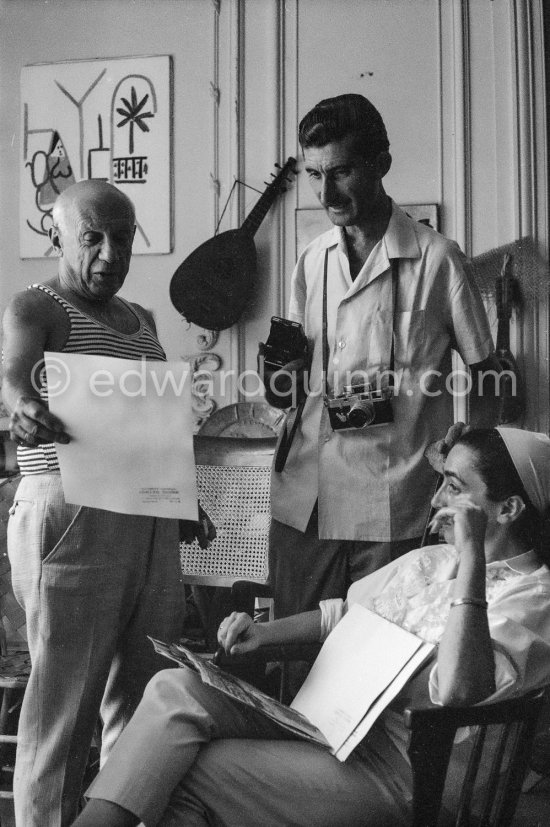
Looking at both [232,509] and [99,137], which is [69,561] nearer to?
[232,509]

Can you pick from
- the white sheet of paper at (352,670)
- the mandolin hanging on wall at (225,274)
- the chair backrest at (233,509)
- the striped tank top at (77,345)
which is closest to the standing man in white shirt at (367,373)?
the white sheet of paper at (352,670)

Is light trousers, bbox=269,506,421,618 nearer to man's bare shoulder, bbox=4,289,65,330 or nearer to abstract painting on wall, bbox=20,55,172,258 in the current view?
man's bare shoulder, bbox=4,289,65,330

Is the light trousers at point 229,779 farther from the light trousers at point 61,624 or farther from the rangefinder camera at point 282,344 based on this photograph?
the rangefinder camera at point 282,344

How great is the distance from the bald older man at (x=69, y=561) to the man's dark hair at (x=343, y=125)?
478mm

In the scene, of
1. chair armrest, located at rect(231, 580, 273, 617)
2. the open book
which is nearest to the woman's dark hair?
the open book

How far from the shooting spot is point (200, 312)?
13.3 feet

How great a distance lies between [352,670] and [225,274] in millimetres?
2708

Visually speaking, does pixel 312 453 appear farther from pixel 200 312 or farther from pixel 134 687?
pixel 200 312

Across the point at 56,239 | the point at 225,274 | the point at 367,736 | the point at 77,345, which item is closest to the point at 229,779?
the point at 367,736

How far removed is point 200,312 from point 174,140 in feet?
2.75

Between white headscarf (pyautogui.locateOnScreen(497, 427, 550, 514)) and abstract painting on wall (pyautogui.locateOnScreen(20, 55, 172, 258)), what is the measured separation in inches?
111

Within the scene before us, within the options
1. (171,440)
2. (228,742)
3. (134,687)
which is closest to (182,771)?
(228,742)

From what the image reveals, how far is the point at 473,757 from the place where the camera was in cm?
136

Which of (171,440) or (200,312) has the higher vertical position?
(200,312)
